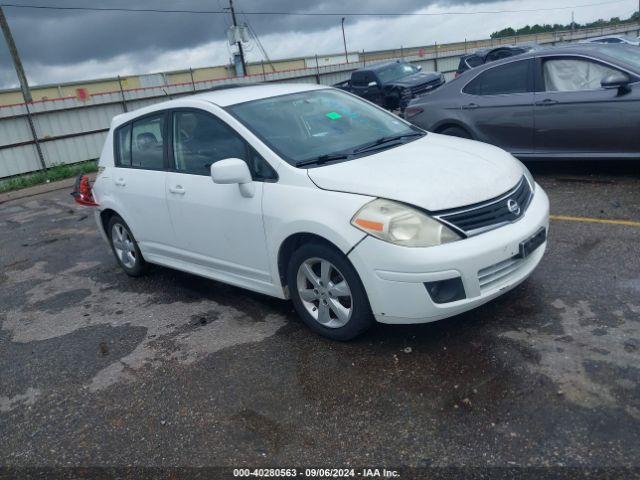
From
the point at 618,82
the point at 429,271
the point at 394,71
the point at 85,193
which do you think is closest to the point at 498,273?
the point at 429,271

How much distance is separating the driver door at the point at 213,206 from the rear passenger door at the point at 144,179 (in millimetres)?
160

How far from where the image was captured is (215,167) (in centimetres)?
387

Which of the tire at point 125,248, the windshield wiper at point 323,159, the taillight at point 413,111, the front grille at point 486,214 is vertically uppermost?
the windshield wiper at point 323,159

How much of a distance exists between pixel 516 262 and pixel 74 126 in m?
16.5

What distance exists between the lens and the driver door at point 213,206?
4.09m

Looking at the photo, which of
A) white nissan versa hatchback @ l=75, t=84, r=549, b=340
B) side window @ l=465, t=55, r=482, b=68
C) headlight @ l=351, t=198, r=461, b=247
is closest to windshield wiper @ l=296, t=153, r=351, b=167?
white nissan versa hatchback @ l=75, t=84, r=549, b=340

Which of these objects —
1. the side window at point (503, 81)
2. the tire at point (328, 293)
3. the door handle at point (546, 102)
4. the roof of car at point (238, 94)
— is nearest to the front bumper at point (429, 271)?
the tire at point (328, 293)

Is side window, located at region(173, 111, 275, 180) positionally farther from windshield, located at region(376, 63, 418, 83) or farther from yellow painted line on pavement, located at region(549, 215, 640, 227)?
windshield, located at region(376, 63, 418, 83)

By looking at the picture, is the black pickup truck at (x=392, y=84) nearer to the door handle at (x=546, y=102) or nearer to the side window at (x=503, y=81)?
the side window at (x=503, y=81)

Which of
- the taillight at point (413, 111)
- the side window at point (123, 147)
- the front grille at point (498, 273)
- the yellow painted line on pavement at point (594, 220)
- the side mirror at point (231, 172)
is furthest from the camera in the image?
the taillight at point (413, 111)

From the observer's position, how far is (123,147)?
5598mm

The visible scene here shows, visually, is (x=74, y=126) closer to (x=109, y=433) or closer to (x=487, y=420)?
(x=109, y=433)

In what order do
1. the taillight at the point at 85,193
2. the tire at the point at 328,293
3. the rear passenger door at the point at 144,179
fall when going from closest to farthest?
the tire at the point at 328,293
the rear passenger door at the point at 144,179
the taillight at the point at 85,193

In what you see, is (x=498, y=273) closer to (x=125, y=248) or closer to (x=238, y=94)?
(x=238, y=94)
